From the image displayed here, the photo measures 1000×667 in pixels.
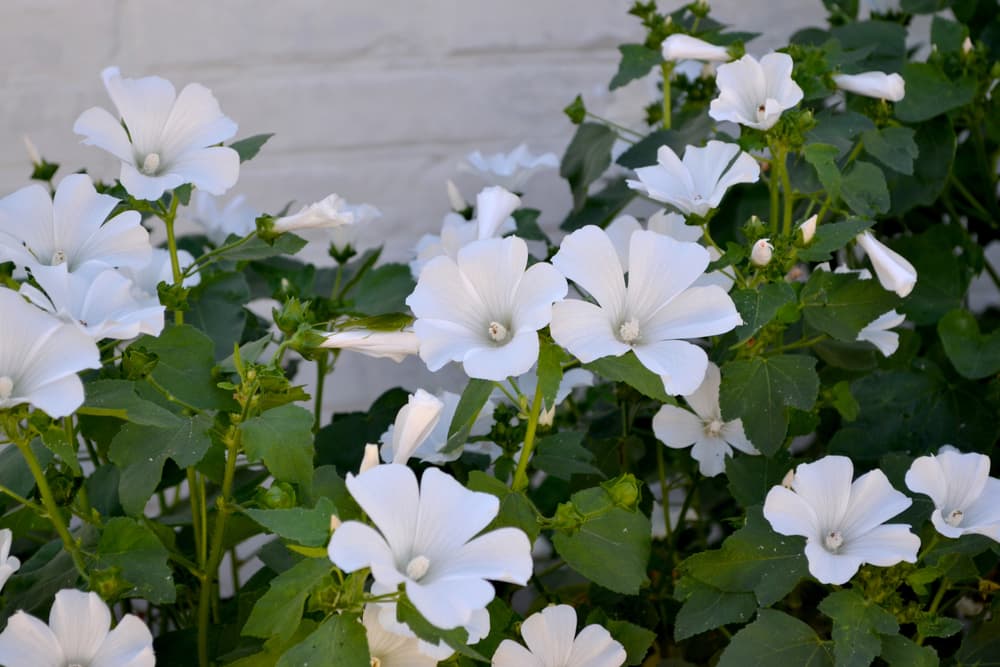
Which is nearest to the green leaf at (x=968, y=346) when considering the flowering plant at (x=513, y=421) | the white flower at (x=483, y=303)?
the flowering plant at (x=513, y=421)

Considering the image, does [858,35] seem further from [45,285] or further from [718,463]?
[45,285]

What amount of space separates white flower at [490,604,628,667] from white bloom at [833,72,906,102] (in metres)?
0.45

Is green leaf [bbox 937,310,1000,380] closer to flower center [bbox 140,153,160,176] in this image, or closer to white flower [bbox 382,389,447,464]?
white flower [bbox 382,389,447,464]

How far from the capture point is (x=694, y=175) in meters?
0.74

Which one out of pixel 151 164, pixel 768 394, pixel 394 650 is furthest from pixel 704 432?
pixel 151 164

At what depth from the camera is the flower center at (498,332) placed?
0.59 metres

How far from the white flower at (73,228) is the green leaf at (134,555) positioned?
147 millimetres

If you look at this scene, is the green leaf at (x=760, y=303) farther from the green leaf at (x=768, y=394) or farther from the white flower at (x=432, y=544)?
the white flower at (x=432, y=544)

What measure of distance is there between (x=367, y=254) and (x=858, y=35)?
49cm

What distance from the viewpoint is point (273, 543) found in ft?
2.25

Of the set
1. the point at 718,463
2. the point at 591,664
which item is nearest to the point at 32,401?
the point at 591,664

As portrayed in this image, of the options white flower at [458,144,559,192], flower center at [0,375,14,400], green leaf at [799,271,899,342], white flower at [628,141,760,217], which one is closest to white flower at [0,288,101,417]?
flower center at [0,375,14,400]

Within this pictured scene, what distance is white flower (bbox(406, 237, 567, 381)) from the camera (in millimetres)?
567

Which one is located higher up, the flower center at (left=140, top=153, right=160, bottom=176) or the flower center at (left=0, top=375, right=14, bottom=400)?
the flower center at (left=140, top=153, right=160, bottom=176)
